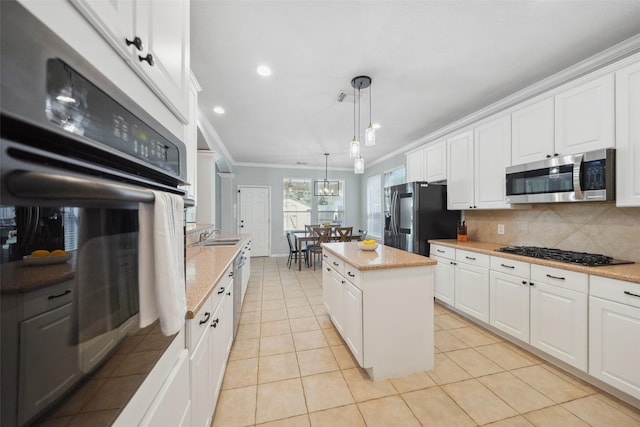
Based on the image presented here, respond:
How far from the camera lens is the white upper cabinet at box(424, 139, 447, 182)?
11.2 feet

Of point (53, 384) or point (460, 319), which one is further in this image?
point (460, 319)

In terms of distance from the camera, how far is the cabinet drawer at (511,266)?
213 centimetres

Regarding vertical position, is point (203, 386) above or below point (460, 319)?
above

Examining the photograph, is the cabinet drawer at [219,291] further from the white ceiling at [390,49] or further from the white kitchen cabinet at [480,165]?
the white kitchen cabinet at [480,165]

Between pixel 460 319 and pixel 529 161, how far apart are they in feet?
5.99

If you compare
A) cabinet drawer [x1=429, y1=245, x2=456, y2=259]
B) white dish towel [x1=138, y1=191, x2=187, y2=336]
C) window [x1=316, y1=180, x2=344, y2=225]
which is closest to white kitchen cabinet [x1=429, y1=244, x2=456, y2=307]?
cabinet drawer [x1=429, y1=245, x2=456, y2=259]

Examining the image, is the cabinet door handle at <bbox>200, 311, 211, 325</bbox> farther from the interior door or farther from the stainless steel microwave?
the interior door

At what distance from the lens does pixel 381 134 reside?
4180 mm

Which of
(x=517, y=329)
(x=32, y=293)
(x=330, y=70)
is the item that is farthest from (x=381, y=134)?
(x=32, y=293)

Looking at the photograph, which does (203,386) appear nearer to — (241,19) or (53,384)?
(53,384)

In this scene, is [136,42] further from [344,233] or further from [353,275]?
[344,233]

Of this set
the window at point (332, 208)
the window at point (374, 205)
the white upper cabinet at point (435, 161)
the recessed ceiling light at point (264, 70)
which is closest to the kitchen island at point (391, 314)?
the recessed ceiling light at point (264, 70)

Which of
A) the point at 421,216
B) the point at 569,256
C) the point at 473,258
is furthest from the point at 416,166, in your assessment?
the point at 569,256

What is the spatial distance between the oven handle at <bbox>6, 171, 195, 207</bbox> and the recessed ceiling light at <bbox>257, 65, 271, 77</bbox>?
7.19 ft
